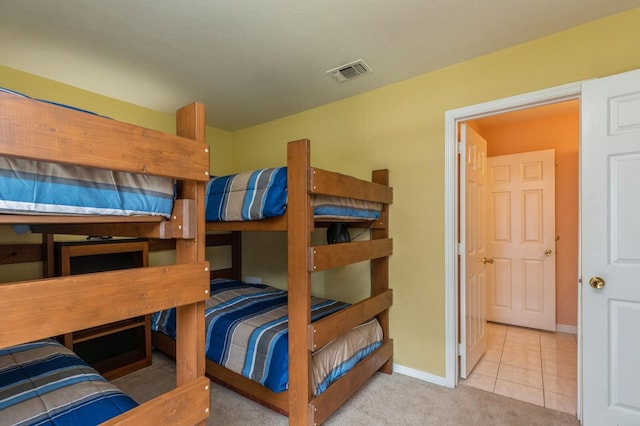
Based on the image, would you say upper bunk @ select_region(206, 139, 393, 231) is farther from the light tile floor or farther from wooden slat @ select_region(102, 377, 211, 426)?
the light tile floor

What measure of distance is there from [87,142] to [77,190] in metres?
0.16

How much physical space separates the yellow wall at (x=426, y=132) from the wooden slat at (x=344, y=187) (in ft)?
0.97

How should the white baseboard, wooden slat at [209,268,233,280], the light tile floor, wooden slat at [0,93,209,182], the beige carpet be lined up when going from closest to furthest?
1. wooden slat at [0,93,209,182]
2. the beige carpet
3. the light tile floor
4. the white baseboard
5. wooden slat at [209,268,233,280]

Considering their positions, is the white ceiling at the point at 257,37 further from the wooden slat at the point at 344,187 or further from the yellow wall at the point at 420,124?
the wooden slat at the point at 344,187

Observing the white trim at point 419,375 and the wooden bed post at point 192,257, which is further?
the white trim at point 419,375

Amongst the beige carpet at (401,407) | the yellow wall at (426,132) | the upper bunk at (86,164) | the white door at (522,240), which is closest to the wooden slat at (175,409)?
the upper bunk at (86,164)

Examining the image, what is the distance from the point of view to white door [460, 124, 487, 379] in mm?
2342

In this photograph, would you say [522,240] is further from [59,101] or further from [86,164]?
[59,101]

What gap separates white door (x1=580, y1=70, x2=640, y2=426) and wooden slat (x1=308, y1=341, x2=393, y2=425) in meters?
1.21

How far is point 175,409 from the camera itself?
3.33 ft

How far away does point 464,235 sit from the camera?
92.4 inches

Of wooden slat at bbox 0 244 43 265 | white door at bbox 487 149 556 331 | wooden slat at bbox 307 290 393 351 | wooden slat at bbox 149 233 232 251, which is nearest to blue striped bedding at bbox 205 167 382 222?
wooden slat at bbox 307 290 393 351

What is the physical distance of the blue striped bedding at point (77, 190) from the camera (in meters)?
0.78

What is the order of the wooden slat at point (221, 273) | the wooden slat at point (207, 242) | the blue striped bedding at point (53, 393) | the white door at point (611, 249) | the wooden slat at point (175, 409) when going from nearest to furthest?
the wooden slat at point (175, 409)
the blue striped bedding at point (53, 393)
the white door at point (611, 249)
the wooden slat at point (207, 242)
the wooden slat at point (221, 273)
